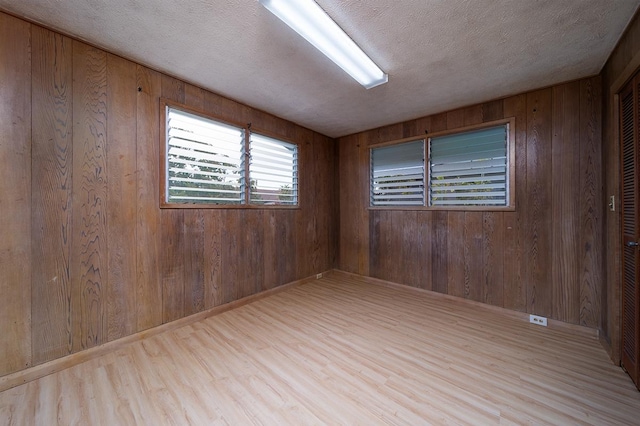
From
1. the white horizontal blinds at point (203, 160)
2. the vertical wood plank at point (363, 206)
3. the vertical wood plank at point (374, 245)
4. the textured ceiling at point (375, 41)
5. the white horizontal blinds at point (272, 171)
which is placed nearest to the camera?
the textured ceiling at point (375, 41)

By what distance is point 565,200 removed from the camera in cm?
237

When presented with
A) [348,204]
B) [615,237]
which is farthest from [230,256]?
[615,237]

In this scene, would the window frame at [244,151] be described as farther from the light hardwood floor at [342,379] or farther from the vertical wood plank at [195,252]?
the light hardwood floor at [342,379]

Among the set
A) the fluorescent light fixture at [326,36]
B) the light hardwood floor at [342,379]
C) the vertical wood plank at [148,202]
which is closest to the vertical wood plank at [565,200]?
the light hardwood floor at [342,379]

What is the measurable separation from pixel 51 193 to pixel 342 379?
255cm

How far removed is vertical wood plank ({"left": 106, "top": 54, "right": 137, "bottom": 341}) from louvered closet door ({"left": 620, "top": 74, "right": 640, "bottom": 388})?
3902 millimetres

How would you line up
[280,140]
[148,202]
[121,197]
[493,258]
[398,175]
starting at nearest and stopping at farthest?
[121,197] → [148,202] → [493,258] → [280,140] → [398,175]

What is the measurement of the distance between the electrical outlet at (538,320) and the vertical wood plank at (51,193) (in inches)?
168

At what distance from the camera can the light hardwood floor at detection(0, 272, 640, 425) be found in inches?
53.2

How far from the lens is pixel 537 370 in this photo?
173cm

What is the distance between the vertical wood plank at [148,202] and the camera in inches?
84.3

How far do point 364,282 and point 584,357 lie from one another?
244cm

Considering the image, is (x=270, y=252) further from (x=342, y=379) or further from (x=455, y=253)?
(x=455, y=253)

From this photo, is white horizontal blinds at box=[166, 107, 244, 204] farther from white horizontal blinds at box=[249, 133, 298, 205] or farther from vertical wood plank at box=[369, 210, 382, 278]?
vertical wood plank at box=[369, 210, 382, 278]
